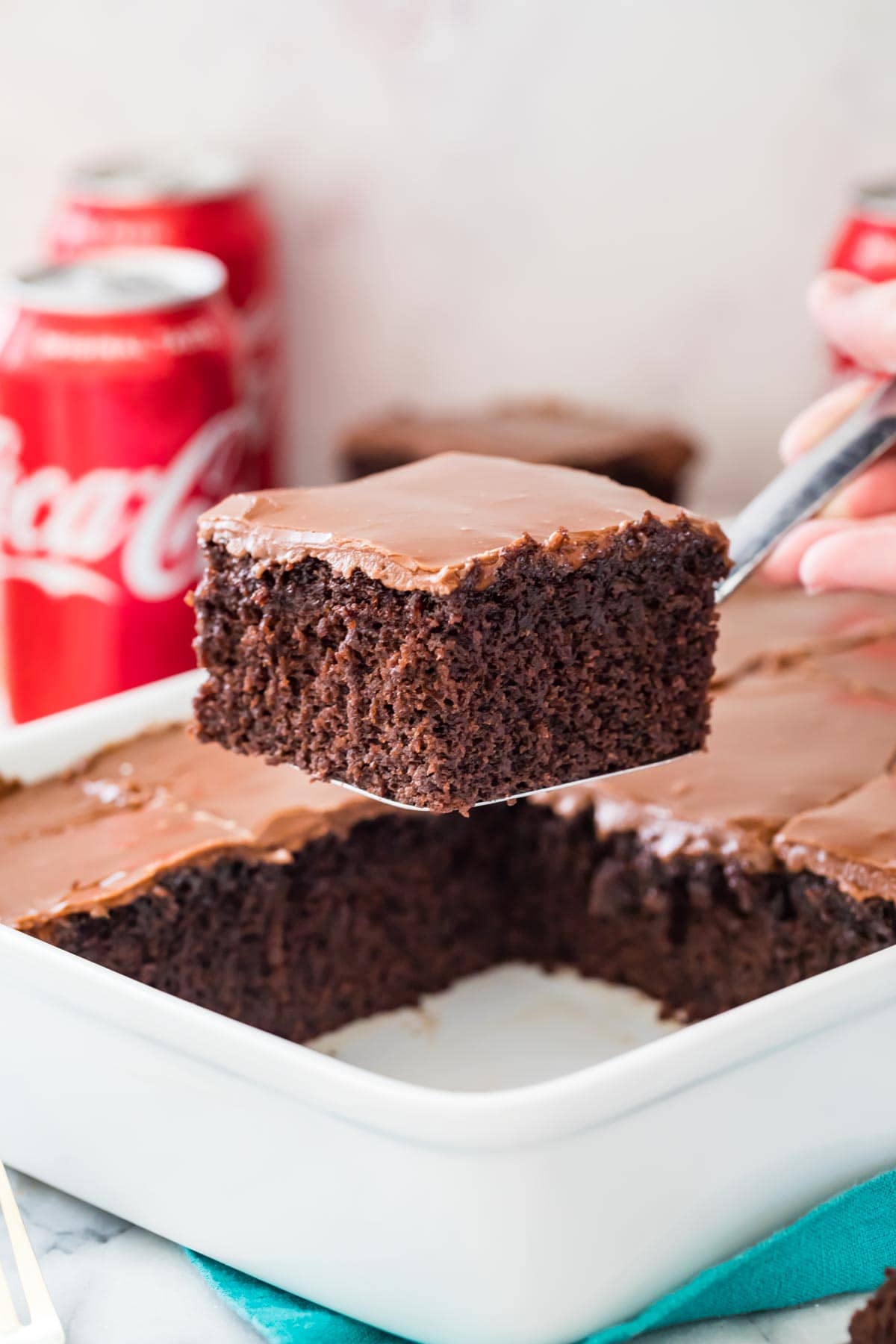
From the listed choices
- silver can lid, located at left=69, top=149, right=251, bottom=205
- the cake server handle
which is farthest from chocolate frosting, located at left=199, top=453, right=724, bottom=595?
silver can lid, located at left=69, top=149, right=251, bottom=205

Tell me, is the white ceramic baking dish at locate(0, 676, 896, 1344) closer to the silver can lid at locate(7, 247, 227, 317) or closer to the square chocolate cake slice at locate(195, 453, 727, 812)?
the square chocolate cake slice at locate(195, 453, 727, 812)

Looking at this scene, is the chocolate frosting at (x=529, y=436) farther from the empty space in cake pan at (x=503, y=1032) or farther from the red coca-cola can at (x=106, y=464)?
the empty space in cake pan at (x=503, y=1032)

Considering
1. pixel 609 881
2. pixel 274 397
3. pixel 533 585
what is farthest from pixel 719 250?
pixel 533 585

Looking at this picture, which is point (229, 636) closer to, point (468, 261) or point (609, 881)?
point (609, 881)

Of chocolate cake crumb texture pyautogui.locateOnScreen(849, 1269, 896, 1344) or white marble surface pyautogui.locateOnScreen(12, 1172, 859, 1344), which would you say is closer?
chocolate cake crumb texture pyautogui.locateOnScreen(849, 1269, 896, 1344)

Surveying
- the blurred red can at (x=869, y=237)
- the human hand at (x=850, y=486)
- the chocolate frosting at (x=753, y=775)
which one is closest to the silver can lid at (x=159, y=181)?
A: the blurred red can at (x=869, y=237)

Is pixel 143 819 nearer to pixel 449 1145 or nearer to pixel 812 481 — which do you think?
pixel 449 1145
